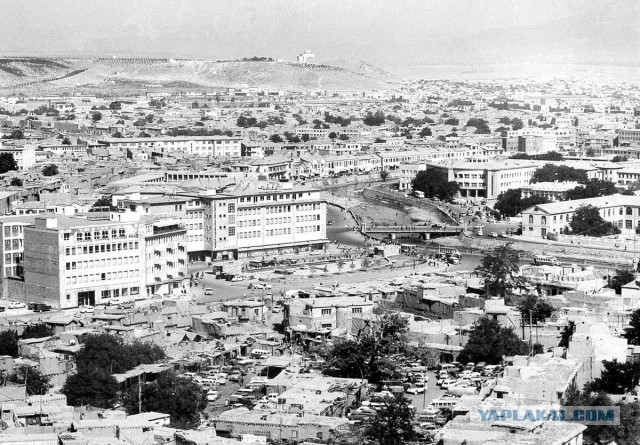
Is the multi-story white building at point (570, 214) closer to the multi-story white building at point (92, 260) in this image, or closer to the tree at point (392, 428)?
the multi-story white building at point (92, 260)

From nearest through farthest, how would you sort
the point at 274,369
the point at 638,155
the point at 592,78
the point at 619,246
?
the point at 274,369 → the point at 619,246 → the point at 638,155 → the point at 592,78

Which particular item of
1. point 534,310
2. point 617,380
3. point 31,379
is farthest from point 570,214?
point 31,379

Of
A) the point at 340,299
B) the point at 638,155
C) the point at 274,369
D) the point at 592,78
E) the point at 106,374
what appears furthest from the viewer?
the point at 592,78

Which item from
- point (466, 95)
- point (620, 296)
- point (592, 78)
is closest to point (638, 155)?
point (620, 296)

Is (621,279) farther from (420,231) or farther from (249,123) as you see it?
(249,123)

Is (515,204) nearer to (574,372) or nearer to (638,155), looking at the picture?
(638,155)

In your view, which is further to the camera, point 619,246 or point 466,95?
point 466,95

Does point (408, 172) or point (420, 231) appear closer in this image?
point (420, 231)
